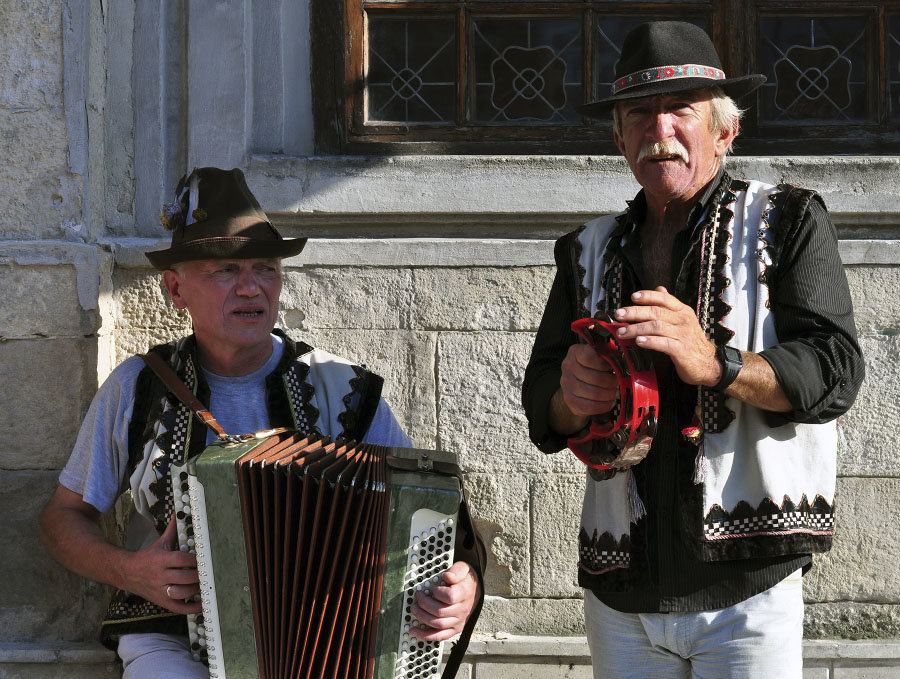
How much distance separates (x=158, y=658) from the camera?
252 cm

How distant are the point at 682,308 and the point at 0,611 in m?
2.44

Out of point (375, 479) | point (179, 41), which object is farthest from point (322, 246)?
point (375, 479)

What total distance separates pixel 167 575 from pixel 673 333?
1.30 m

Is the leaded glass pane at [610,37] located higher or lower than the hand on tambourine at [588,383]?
higher

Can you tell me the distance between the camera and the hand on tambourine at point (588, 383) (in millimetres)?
1979

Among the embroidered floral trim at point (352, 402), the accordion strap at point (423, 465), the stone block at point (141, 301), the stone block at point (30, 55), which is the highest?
the stone block at point (30, 55)

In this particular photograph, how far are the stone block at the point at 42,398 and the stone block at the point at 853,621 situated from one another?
7.97ft

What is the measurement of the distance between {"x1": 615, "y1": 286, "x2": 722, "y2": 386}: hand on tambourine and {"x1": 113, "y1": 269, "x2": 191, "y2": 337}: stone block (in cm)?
196

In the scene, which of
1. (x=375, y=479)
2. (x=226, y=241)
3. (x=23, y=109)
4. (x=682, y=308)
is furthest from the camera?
(x=23, y=109)

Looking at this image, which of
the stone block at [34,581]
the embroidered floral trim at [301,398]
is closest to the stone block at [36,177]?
the stone block at [34,581]

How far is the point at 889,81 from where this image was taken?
11.6ft

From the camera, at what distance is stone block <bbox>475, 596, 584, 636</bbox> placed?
3346mm

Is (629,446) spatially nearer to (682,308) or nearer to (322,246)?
(682,308)

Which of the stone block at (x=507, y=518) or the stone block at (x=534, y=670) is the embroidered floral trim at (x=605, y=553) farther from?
the stone block at (x=534, y=670)
